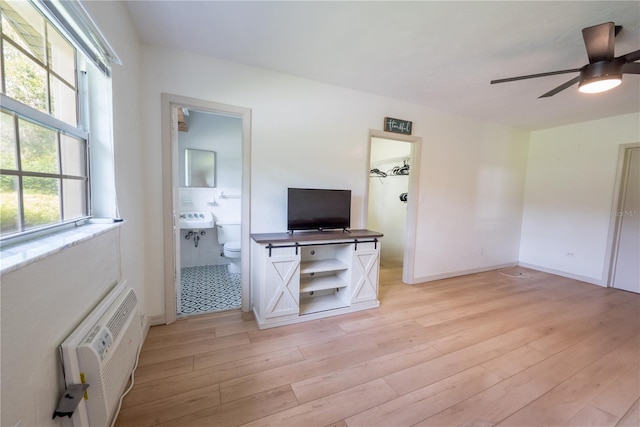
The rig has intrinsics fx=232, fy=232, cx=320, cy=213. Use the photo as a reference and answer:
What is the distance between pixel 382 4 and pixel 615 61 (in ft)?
5.28

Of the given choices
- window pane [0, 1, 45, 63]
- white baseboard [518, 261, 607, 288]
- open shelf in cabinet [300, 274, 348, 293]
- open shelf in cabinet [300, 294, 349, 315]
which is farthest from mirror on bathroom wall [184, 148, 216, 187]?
white baseboard [518, 261, 607, 288]

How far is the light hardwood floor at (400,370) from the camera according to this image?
54.6 inches

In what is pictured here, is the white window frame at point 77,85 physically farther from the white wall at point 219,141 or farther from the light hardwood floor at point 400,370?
the white wall at point 219,141

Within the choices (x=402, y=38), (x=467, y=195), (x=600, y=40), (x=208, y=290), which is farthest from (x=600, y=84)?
(x=208, y=290)

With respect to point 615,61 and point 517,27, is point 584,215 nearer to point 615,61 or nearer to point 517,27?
point 615,61

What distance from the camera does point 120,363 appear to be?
Result: 1.22 meters

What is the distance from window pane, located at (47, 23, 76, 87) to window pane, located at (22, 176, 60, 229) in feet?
1.88

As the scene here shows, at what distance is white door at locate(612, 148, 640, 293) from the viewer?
338cm

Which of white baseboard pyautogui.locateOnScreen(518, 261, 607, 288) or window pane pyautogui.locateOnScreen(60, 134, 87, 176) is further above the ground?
window pane pyautogui.locateOnScreen(60, 134, 87, 176)

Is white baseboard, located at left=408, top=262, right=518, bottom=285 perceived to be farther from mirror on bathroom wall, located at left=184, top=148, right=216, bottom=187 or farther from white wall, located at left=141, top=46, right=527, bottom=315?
mirror on bathroom wall, located at left=184, top=148, right=216, bottom=187

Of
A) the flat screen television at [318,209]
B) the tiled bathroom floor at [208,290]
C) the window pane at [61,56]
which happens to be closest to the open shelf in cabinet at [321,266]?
the flat screen television at [318,209]

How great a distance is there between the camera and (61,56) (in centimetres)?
120

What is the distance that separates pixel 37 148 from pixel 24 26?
48 cm

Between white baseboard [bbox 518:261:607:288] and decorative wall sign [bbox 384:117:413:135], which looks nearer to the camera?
decorative wall sign [bbox 384:117:413:135]
